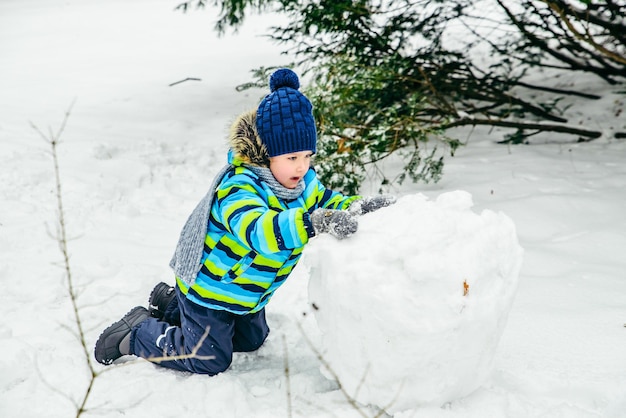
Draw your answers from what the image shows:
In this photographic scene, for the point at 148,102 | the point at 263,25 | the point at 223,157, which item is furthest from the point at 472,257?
the point at 263,25

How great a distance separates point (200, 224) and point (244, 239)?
0.34m

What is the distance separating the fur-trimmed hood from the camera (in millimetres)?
2217

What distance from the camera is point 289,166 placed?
226cm

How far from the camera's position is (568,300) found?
2684 millimetres

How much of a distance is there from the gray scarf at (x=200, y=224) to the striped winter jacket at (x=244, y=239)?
26 millimetres

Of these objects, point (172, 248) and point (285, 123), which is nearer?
point (285, 123)

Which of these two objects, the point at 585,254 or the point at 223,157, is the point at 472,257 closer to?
the point at 585,254

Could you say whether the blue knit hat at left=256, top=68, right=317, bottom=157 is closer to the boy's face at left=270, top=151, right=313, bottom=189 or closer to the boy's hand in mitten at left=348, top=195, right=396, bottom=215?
the boy's face at left=270, top=151, right=313, bottom=189

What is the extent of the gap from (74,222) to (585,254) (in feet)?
12.0

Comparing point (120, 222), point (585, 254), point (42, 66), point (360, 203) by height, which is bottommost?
point (42, 66)

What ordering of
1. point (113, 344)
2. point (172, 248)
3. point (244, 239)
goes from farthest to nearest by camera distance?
point (172, 248)
point (113, 344)
point (244, 239)

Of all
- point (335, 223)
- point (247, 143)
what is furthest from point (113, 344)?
point (335, 223)

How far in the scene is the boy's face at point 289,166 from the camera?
2248mm

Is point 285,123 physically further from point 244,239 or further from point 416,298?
point 416,298
